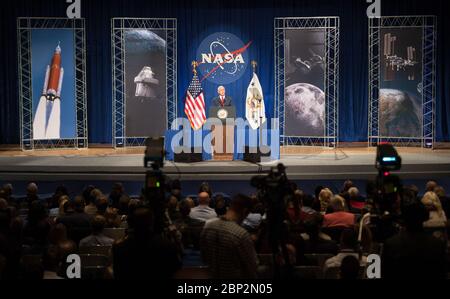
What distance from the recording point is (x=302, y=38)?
43.6 ft

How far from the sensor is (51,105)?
12.9 m

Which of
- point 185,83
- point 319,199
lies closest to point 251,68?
point 185,83

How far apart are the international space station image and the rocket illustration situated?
6831 millimetres

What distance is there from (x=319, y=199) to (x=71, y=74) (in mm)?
7706

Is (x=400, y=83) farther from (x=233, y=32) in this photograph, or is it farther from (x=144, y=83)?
(x=144, y=83)

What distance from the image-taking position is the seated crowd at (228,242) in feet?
11.7

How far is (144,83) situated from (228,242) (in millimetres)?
9875

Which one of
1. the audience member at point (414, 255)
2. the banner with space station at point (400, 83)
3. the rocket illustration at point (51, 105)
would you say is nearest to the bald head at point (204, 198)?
the audience member at point (414, 255)

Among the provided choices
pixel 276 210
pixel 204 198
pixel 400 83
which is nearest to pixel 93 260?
pixel 276 210

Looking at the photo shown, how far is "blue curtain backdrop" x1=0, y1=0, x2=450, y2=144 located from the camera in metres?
14.2

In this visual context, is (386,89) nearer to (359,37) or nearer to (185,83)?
(359,37)

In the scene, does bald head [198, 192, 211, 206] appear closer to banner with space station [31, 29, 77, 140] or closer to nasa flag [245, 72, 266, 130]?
nasa flag [245, 72, 266, 130]

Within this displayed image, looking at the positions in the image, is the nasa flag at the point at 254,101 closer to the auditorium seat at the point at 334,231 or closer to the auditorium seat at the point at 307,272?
the auditorium seat at the point at 334,231

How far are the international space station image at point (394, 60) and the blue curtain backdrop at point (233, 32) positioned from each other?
128 cm
